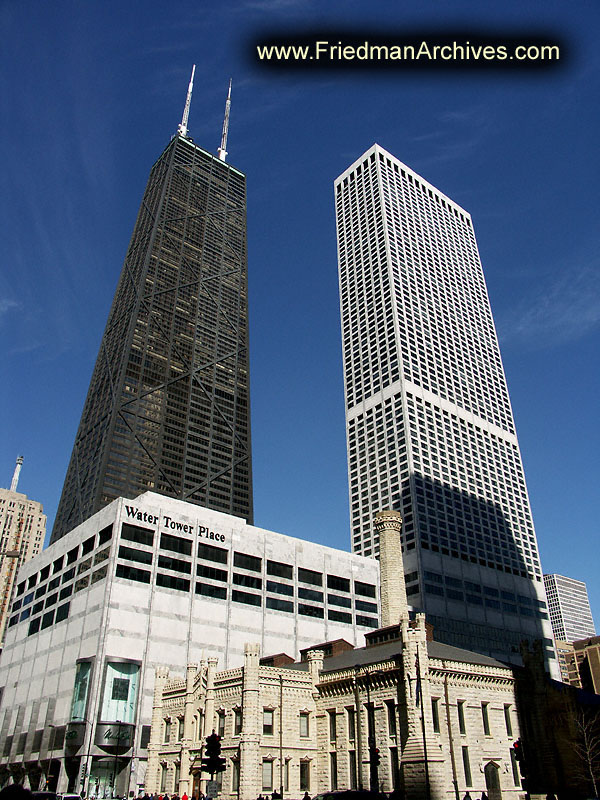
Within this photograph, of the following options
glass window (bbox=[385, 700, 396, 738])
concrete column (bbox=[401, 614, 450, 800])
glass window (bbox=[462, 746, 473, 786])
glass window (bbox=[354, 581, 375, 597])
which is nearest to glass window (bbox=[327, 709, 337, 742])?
glass window (bbox=[385, 700, 396, 738])

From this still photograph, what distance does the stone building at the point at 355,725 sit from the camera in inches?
1957

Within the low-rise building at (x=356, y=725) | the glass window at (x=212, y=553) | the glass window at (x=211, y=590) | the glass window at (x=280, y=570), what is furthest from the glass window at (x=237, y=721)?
the glass window at (x=280, y=570)

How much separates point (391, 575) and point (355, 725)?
24.9m

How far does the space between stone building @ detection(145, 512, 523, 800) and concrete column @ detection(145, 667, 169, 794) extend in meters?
0.16

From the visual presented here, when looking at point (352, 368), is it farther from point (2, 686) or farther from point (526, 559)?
point (2, 686)

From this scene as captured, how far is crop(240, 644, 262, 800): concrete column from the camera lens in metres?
52.3

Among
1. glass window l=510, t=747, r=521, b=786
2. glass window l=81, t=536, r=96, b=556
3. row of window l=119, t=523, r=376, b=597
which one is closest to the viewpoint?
glass window l=510, t=747, r=521, b=786

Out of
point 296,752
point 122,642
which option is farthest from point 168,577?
point 296,752

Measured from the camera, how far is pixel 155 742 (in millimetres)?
63906

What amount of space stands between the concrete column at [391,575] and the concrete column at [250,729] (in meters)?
24.8

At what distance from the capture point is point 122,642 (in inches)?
3250

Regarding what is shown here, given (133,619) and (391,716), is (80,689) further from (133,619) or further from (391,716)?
(391,716)

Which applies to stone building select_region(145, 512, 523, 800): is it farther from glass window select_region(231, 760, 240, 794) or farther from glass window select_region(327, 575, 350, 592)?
glass window select_region(327, 575, 350, 592)

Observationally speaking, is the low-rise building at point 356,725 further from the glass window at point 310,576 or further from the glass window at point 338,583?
the glass window at point 338,583
